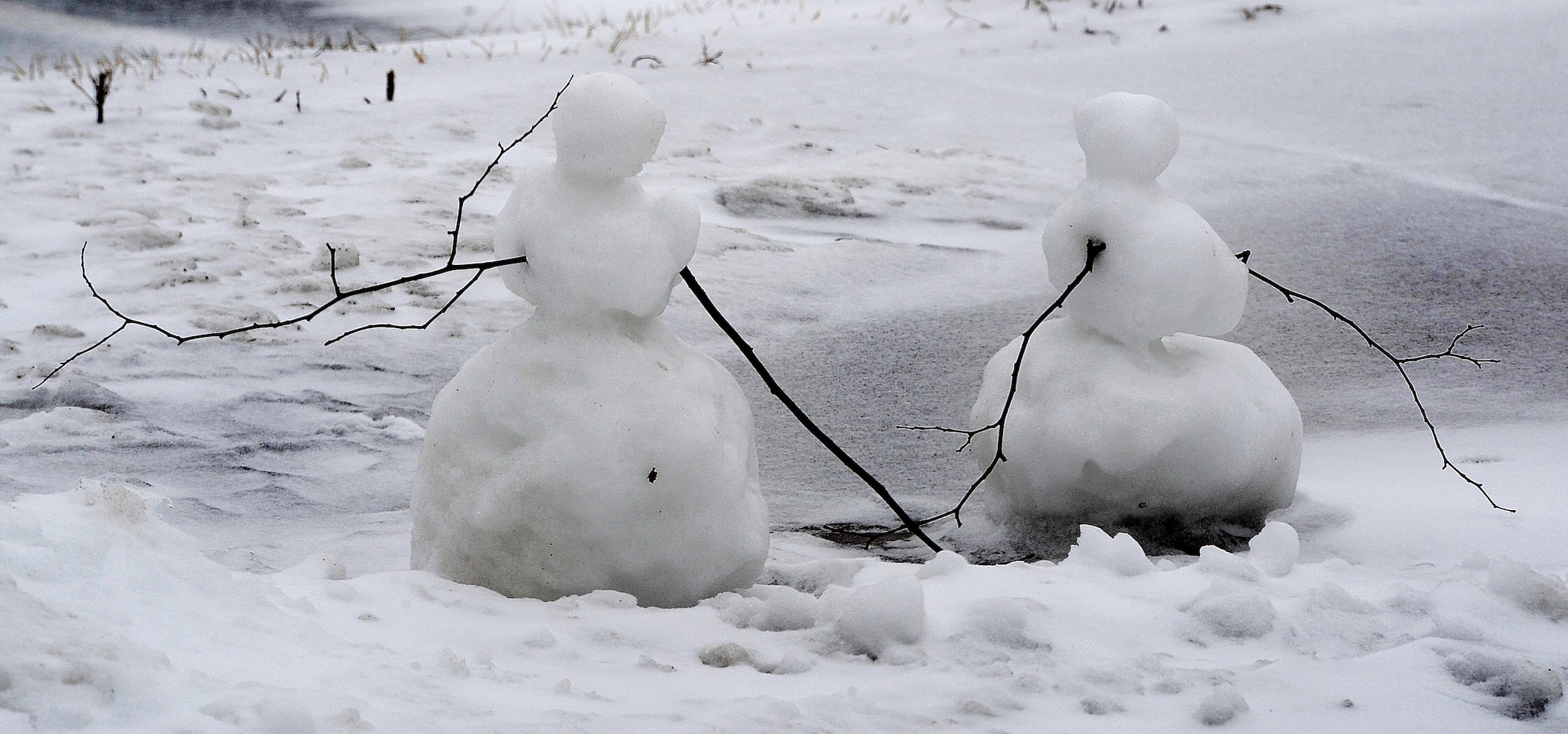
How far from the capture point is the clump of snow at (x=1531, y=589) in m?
1.90

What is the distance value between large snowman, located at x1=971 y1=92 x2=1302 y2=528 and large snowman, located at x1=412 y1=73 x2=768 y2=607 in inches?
24.9

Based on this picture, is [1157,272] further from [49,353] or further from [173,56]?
[173,56]

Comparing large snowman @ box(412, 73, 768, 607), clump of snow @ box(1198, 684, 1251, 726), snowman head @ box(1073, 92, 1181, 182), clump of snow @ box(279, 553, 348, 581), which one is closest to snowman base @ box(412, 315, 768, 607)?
large snowman @ box(412, 73, 768, 607)

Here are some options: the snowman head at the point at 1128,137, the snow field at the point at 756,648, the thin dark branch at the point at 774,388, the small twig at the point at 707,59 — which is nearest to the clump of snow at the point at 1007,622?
the snow field at the point at 756,648

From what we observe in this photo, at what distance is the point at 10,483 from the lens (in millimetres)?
2648

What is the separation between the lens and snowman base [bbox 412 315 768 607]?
203cm

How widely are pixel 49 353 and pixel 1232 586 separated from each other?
9.63 ft

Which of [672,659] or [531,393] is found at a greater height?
[531,393]

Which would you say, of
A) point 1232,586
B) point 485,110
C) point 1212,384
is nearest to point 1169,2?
point 485,110

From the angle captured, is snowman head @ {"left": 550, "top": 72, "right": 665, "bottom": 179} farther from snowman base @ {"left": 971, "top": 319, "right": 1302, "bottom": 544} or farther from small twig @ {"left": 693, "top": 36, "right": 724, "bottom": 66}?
small twig @ {"left": 693, "top": 36, "right": 724, "bottom": 66}

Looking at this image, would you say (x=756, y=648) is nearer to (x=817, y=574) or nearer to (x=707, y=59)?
(x=817, y=574)

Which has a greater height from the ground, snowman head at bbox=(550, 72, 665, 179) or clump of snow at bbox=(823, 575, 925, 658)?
snowman head at bbox=(550, 72, 665, 179)

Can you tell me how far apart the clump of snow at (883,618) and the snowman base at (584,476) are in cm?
33

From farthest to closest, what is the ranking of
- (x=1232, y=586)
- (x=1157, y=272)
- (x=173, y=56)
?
(x=173, y=56), (x=1157, y=272), (x=1232, y=586)
